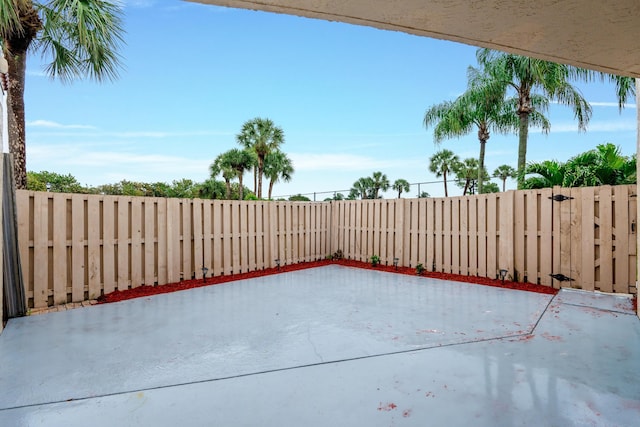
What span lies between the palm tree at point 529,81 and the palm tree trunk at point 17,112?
1301cm

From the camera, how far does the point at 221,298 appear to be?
530 cm

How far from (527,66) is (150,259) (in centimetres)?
1340

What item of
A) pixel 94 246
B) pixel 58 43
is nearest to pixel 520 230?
pixel 94 246

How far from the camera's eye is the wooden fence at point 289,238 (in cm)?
501

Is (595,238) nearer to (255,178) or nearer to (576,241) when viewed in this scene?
A: (576,241)

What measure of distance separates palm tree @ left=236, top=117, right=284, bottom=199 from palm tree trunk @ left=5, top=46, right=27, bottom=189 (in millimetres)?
18134

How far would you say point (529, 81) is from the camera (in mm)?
12250

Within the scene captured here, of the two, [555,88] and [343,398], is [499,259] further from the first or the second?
[555,88]

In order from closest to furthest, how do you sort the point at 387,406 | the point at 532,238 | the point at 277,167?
the point at 387,406 < the point at 532,238 < the point at 277,167

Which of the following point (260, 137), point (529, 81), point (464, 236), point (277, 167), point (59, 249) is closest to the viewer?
point (59, 249)

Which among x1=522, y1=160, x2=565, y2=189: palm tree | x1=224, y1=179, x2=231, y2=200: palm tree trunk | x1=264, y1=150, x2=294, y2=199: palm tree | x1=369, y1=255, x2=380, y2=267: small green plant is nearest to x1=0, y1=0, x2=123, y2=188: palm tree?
x1=369, y1=255, x2=380, y2=267: small green plant

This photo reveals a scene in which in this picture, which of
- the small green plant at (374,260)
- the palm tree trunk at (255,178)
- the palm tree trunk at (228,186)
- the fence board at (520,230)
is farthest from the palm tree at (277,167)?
the fence board at (520,230)

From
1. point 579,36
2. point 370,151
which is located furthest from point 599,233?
point 370,151

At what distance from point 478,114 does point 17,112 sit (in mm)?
16184
